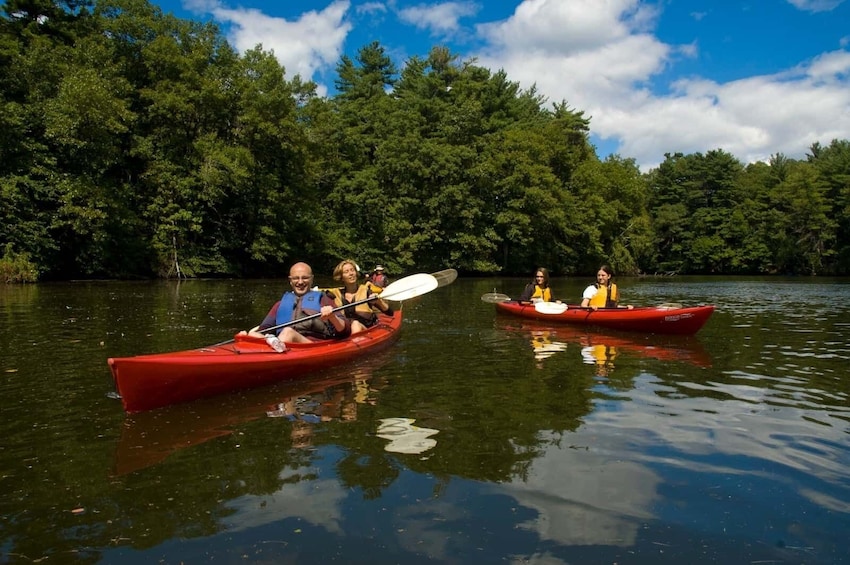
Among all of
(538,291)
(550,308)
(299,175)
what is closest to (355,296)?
(550,308)

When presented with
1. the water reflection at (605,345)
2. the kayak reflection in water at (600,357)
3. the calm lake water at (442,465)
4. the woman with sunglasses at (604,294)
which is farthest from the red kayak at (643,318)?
the calm lake water at (442,465)

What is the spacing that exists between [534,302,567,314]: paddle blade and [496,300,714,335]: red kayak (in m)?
0.03

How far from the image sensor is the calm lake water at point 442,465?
9.53 ft

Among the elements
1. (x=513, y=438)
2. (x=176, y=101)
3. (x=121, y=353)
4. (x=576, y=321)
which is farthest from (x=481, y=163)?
(x=513, y=438)

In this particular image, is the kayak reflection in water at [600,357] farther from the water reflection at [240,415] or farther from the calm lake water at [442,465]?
the water reflection at [240,415]

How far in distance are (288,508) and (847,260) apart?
5725 centimetres

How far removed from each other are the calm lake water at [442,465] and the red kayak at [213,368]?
14 centimetres

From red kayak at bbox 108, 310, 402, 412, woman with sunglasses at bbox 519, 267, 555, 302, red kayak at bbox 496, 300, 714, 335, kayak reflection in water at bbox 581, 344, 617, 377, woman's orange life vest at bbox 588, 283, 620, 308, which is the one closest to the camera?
red kayak at bbox 108, 310, 402, 412

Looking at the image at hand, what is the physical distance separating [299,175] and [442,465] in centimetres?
3029

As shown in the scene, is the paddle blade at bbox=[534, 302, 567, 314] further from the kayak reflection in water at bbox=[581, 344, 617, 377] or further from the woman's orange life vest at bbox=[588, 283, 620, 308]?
the kayak reflection in water at bbox=[581, 344, 617, 377]

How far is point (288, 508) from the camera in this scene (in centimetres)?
326

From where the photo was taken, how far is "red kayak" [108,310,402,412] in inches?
191

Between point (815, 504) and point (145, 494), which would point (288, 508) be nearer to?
point (145, 494)

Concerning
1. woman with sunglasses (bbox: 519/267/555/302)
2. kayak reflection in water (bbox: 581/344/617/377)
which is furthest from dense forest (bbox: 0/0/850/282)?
kayak reflection in water (bbox: 581/344/617/377)
